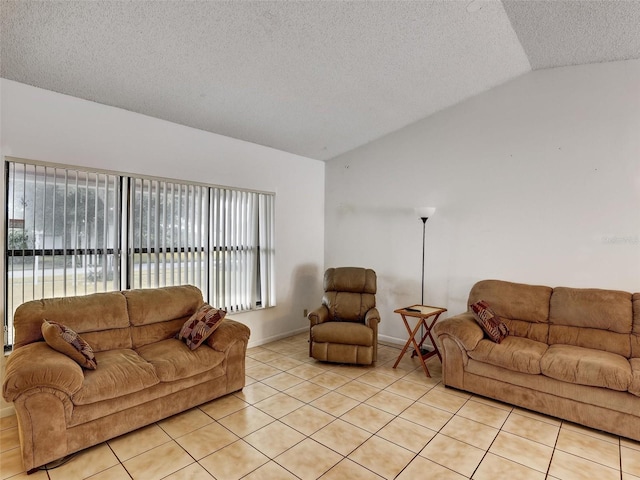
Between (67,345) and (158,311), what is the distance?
2.80ft

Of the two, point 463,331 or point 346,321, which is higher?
point 463,331

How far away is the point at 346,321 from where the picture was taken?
4.30 meters

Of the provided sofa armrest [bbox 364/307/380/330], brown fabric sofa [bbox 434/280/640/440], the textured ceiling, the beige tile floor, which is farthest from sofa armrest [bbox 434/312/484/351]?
the textured ceiling

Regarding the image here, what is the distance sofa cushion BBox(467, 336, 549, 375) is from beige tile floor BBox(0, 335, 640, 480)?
375 mm

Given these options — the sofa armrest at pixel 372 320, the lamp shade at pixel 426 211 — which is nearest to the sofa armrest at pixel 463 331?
the sofa armrest at pixel 372 320

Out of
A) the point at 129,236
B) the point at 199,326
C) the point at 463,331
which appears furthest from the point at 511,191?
the point at 129,236

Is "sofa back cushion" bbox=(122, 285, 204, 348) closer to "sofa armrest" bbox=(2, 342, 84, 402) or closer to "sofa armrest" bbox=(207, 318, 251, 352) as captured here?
"sofa armrest" bbox=(207, 318, 251, 352)

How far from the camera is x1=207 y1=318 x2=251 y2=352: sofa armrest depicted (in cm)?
Answer: 305

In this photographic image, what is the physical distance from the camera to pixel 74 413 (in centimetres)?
226

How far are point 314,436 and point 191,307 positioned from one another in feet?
5.52

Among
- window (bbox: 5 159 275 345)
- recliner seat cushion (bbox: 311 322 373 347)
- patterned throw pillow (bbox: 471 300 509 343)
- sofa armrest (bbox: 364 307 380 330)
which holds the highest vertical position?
window (bbox: 5 159 275 345)

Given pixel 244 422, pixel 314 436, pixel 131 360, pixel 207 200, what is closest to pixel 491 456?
pixel 314 436

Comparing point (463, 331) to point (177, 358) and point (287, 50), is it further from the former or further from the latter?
point (287, 50)

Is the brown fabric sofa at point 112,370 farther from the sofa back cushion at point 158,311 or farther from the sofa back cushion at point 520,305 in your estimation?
the sofa back cushion at point 520,305
